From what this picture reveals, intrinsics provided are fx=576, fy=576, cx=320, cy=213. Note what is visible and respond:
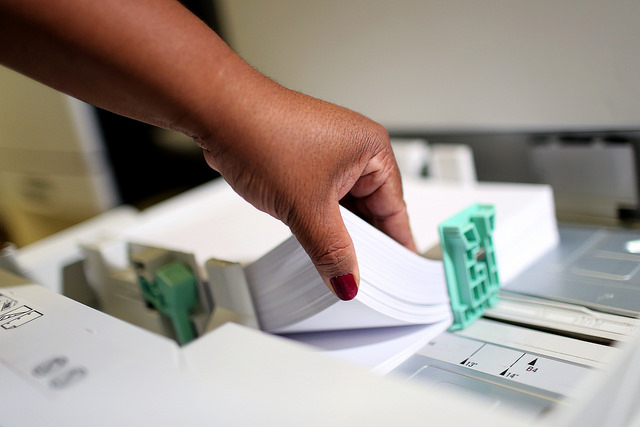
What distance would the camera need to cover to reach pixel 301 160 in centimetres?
45

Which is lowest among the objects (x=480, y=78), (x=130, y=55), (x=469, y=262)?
(x=469, y=262)

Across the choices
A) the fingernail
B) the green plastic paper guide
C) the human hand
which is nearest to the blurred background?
the green plastic paper guide

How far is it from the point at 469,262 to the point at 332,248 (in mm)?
195

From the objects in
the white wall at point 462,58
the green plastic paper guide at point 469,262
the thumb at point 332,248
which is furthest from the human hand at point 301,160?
the white wall at point 462,58

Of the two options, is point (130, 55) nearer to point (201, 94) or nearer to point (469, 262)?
point (201, 94)

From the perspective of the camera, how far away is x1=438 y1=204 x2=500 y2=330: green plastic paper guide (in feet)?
1.96

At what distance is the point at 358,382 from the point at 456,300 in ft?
0.91

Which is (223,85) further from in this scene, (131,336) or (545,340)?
(545,340)

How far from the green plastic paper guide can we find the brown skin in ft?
0.48

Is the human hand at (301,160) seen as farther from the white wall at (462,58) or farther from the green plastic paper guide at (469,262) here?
the white wall at (462,58)

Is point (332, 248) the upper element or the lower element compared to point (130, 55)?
lower

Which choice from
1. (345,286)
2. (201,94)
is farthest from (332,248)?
(201,94)

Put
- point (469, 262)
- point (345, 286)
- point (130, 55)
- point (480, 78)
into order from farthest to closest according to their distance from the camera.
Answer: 1. point (480, 78)
2. point (469, 262)
3. point (345, 286)
4. point (130, 55)

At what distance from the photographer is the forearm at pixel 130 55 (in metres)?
0.40
